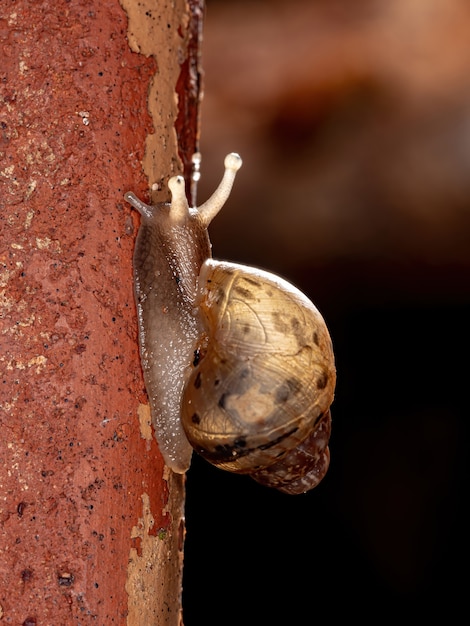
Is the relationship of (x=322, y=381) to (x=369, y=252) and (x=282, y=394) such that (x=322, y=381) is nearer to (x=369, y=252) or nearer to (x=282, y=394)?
(x=282, y=394)

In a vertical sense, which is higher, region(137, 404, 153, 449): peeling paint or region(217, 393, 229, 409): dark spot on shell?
region(217, 393, 229, 409): dark spot on shell

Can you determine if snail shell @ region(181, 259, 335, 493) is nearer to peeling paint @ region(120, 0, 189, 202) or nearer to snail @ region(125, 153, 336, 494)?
snail @ region(125, 153, 336, 494)

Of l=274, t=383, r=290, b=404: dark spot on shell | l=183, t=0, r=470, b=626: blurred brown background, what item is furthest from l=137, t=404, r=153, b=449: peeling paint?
l=183, t=0, r=470, b=626: blurred brown background

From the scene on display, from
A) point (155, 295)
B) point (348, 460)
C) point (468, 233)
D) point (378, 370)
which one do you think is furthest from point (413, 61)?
point (155, 295)

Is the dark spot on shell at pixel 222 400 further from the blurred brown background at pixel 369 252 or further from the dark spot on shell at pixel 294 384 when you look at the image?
the blurred brown background at pixel 369 252

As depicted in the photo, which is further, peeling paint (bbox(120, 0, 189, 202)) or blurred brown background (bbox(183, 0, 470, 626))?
blurred brown background (bbox(183, 0, 470, 626))

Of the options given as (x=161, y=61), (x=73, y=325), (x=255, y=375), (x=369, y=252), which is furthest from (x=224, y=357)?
(x=369, y=252)
